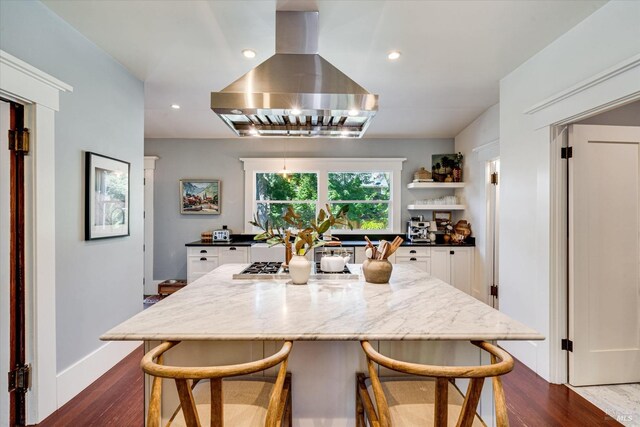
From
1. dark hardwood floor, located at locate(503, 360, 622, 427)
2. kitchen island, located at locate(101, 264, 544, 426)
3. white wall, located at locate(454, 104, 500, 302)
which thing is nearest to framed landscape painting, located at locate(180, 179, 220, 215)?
kitchen island, located at locate(101, 264, 544, 426)

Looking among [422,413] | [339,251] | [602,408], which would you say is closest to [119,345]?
[339,251]

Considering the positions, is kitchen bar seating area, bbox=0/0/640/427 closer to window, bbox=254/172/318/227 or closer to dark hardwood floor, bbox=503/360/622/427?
dark hardwood floor, bbox=503/360/622/427

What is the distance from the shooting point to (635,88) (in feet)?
5.69

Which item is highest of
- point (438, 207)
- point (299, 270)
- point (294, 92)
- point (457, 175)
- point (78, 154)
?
point (294, 92)

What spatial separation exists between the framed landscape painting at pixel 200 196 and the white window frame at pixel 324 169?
0.46 meters

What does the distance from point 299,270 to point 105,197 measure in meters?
1.75

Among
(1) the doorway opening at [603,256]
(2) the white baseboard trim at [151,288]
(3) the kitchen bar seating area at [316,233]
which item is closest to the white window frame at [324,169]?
(3) the kitchen bar seating area at [316,233]

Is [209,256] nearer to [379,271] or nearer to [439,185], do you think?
[379,271]

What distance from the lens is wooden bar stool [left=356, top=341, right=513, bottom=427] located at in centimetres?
92

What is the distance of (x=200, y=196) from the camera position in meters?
4.93

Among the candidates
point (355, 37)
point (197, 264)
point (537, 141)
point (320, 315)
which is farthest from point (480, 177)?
point (197, 264)

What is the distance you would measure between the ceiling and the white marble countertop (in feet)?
5.57

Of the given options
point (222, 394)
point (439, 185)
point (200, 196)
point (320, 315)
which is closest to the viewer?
point (222, 394)

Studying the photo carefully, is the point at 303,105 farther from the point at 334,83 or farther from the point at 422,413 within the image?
the point at 422,413
